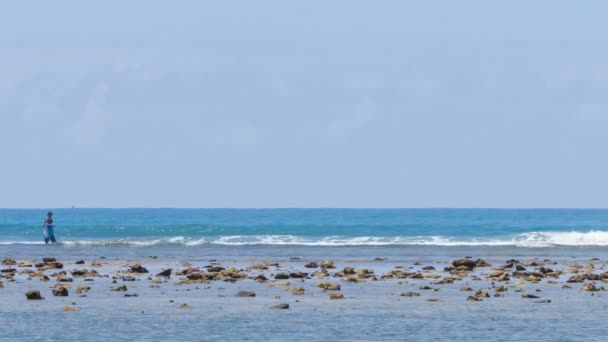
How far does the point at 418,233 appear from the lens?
351 feet

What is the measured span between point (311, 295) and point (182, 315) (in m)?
6.42

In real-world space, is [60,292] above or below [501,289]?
below

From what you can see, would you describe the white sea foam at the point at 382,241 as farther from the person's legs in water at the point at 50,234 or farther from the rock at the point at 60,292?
the rock at the point at 60,292

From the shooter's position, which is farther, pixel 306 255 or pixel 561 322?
pixel 306 255

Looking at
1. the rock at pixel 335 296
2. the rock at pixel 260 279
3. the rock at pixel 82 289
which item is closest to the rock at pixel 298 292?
the rock at pixel 335 296

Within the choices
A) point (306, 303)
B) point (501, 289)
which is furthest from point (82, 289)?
point (501, 289)

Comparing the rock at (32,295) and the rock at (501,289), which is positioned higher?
the rock at (501,289)

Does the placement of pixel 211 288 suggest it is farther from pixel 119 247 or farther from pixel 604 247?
pixel 604 247

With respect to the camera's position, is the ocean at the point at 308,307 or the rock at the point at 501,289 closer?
the ocean at the point at 308,307

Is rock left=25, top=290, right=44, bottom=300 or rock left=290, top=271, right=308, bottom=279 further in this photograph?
rock left=290, top=271, right=308, bottom=279

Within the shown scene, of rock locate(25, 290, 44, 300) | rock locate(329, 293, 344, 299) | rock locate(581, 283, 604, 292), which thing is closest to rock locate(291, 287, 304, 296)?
rock locate(329, 293, 344, 299)

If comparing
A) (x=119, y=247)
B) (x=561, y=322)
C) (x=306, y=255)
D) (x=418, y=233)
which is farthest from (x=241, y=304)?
(x=418, y=233)

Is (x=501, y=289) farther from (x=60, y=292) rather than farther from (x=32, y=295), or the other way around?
(x=32, y=295)

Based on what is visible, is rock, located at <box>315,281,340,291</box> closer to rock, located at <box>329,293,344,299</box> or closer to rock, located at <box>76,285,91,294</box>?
rock, located at <box>329,293,344,299</box>
